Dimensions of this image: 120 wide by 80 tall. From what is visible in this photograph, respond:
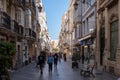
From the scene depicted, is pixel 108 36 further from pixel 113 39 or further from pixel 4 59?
pixel 4 59

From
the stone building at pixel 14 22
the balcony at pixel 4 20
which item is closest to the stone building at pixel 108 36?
the stone building at pixel 14 22

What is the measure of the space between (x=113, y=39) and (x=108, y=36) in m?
1.58

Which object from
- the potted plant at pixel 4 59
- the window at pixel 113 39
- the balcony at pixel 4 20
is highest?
the balcony at pixel 4 20

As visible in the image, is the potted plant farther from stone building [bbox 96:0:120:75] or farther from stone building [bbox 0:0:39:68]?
stone building [bbox 96:0:120:75]

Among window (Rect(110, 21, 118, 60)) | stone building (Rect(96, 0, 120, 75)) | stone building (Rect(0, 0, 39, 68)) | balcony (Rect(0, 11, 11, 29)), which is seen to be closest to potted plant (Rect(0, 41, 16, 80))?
stone building (Rect(0, 0, 39, 68))

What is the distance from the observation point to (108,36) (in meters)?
31.4

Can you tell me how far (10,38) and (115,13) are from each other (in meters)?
9.89

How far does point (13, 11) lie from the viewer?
3469 centimetres

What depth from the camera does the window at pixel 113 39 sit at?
28.7 meters

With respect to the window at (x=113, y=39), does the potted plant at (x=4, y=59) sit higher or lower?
lower

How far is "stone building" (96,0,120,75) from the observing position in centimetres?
2750

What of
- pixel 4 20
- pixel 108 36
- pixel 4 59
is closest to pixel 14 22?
pixel 4 20

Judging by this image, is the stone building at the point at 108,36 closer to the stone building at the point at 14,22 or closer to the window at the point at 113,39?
the window at the point at 113,39

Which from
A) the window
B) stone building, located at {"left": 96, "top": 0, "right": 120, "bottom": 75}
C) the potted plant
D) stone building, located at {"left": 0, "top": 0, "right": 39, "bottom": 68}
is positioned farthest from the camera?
the window
